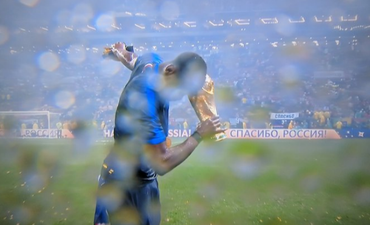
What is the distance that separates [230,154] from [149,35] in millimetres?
13064

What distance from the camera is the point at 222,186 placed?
244 inches

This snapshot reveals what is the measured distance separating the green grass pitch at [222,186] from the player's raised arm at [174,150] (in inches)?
40.7

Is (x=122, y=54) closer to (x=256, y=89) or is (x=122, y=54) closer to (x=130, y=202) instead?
(x=130, y=202)

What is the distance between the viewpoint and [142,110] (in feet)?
5.81

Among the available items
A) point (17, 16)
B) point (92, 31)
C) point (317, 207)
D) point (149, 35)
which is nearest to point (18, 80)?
point (17, 16)

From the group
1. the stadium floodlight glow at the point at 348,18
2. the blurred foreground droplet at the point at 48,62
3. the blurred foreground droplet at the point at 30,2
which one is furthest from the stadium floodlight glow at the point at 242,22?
the blurred foreground droplet at the point at 48,62

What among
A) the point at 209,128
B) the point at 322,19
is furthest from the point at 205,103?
the point at 322,19

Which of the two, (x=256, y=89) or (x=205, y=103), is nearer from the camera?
(x=205, y=103)

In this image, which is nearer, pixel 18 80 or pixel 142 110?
pixel 142 110

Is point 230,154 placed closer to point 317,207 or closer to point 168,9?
point 317,207

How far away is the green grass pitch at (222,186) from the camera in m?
4.61

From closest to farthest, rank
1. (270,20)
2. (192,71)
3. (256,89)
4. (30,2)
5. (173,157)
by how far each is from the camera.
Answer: (173,157), (192,71), (30,2), (256,89), (270,20)

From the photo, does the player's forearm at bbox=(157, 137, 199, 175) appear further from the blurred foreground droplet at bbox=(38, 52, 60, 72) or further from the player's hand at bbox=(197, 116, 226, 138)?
the blurred foreground droplet at bbox=(38, 52, 60, 72)

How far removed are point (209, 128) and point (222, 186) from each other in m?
4.64
